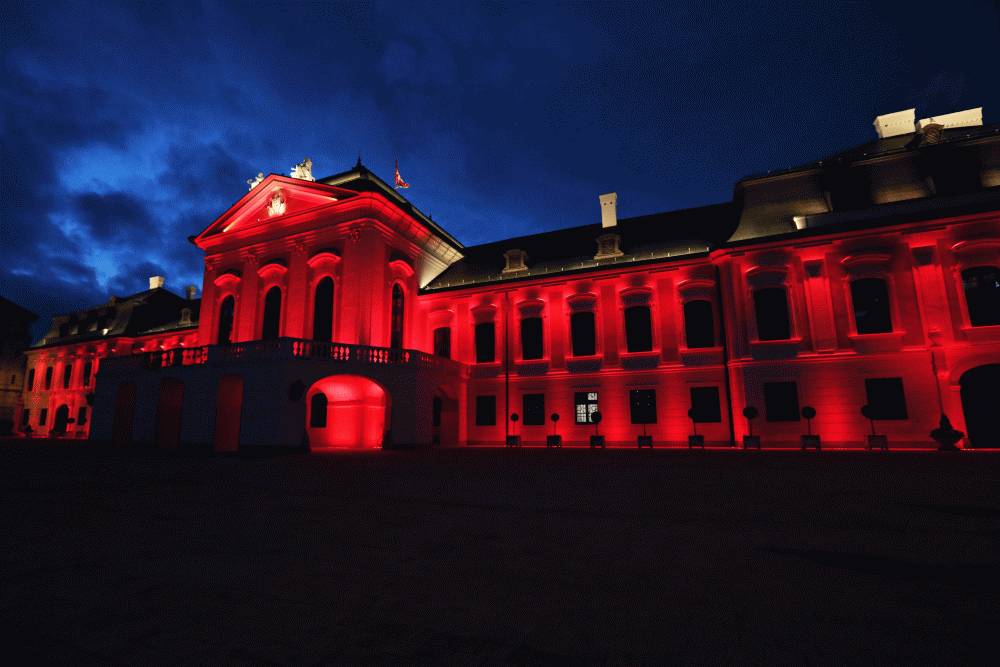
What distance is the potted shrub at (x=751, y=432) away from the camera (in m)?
19.8

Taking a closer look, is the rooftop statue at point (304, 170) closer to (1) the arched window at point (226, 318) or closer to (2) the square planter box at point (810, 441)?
(1) the arched window at point (226, 318)

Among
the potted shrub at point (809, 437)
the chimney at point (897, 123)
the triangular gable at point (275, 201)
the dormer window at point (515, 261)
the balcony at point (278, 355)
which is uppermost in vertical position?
the chimney at point (897, 123)

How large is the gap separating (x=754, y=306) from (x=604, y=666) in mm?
22798

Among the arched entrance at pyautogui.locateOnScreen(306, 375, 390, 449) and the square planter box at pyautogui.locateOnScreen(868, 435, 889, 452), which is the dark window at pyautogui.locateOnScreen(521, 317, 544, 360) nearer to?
the arched entrance at pyautogui.locateOnScreen(306, 375, 390, 449)

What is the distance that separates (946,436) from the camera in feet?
56.4

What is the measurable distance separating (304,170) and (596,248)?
19071mm

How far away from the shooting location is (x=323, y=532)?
4547 millimetres

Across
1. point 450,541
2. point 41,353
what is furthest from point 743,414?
point 41,353

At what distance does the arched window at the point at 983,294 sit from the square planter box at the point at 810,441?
25.5 ft

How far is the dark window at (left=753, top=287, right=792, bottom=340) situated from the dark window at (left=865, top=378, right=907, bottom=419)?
374 centimetres

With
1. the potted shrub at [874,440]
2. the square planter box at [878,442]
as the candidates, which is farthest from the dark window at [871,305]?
the square planter box at [878,442]

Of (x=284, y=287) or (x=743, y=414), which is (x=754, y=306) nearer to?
(x=743, y=414)

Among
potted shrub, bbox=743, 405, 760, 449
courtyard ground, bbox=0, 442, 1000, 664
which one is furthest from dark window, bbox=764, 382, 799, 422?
courtyard ground, bbox=0, 442, 1000, 664

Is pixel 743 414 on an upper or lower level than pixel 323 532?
upper
